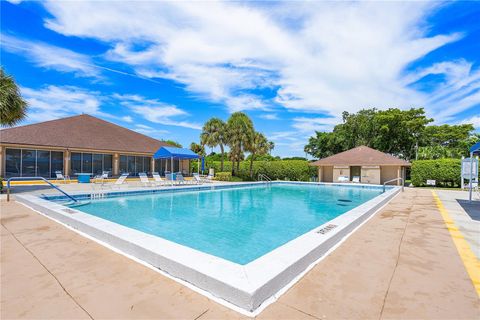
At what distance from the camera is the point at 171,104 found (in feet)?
103

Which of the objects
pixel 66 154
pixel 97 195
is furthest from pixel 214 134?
pixel 97 195

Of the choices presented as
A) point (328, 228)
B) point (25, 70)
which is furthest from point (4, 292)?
point (25, 70)

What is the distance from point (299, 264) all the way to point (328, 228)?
7.63ft

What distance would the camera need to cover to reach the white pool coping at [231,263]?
2887mm

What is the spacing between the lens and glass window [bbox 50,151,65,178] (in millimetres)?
21019

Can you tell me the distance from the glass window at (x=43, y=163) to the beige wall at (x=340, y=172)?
27.5m

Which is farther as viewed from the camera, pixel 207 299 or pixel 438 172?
pixel 438 172

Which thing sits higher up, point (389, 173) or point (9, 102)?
point (9, 102)

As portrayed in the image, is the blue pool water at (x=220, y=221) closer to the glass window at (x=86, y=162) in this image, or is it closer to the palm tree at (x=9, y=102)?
the palm tree at (x=9, y=102)

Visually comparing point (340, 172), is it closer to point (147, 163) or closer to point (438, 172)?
point (438, 172)

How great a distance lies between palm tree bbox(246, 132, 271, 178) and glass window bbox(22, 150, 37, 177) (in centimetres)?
1871

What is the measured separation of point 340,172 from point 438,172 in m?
8.48

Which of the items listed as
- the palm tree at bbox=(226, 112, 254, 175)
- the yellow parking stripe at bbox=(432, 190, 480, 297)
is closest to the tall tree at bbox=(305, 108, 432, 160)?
the palm tree at bbox=(226, 112, 254, 175)

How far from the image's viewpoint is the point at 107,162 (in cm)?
2433
